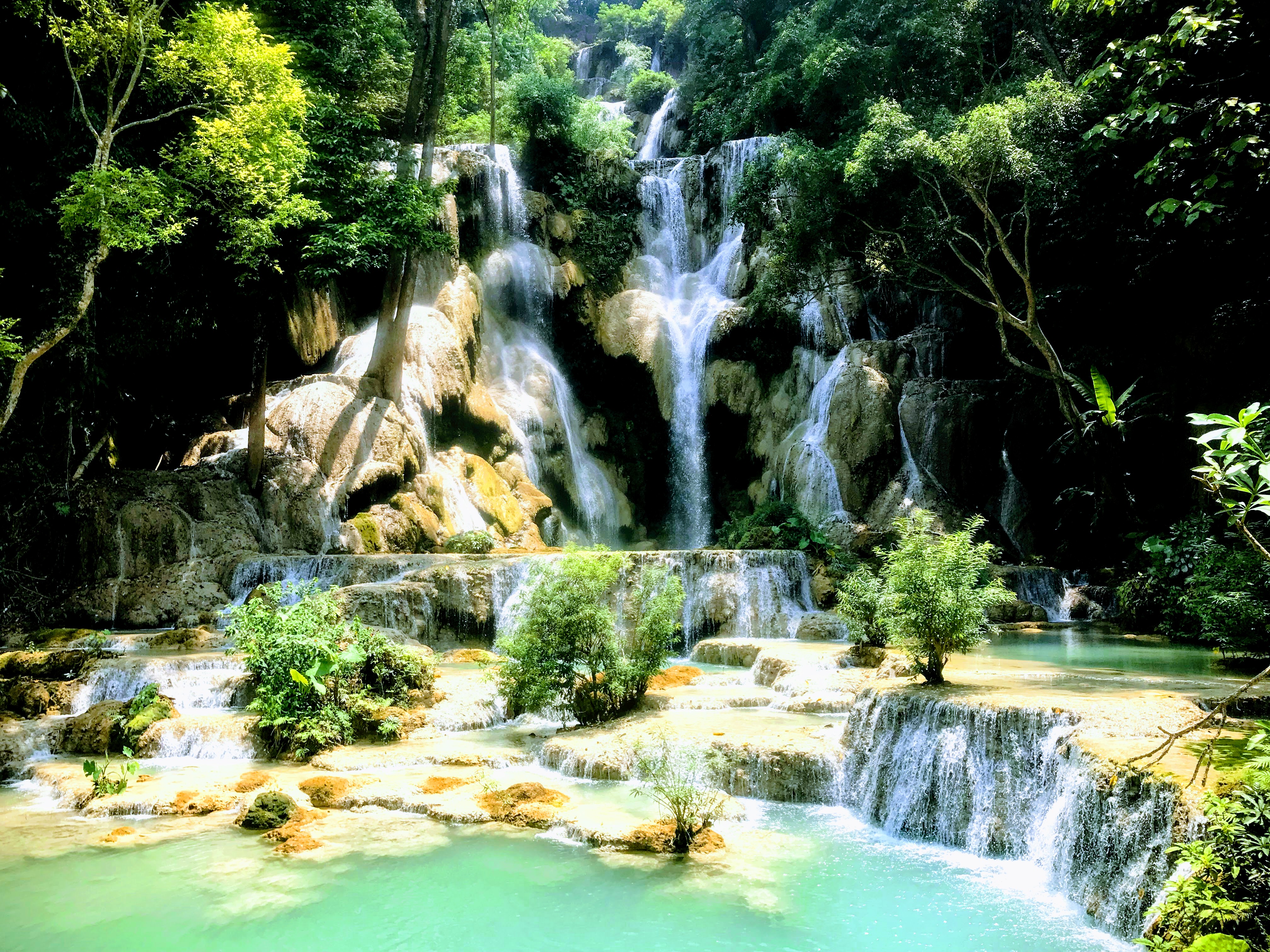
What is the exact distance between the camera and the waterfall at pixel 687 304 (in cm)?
2495

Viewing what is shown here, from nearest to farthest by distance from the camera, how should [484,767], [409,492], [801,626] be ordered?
[484,767], [801,626], [409,492]

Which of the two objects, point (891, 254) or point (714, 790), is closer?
point (714, 790)

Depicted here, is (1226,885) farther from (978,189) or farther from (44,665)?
(978,189)

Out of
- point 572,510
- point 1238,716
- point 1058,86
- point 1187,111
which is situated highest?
point 1058,86

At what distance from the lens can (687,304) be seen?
26594 mm

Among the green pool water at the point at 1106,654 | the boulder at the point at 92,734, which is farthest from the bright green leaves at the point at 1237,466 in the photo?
the boulder at the point at 92,734

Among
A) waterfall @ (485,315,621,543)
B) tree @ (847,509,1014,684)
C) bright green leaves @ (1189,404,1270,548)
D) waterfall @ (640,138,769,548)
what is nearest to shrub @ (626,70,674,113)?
waterfall @ (640,138,769,548)

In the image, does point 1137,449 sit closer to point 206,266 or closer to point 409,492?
point 409,492

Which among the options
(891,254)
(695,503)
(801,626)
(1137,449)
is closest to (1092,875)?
(801,626)

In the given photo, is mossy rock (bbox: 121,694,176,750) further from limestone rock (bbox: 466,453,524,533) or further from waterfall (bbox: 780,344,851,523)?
waterfall (bbox: 780,344,851,523)

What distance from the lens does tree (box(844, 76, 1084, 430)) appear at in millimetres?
16562

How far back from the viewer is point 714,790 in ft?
24.5

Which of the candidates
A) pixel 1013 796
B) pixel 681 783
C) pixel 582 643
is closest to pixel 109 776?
pixel 582 643

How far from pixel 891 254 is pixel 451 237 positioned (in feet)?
36.7
